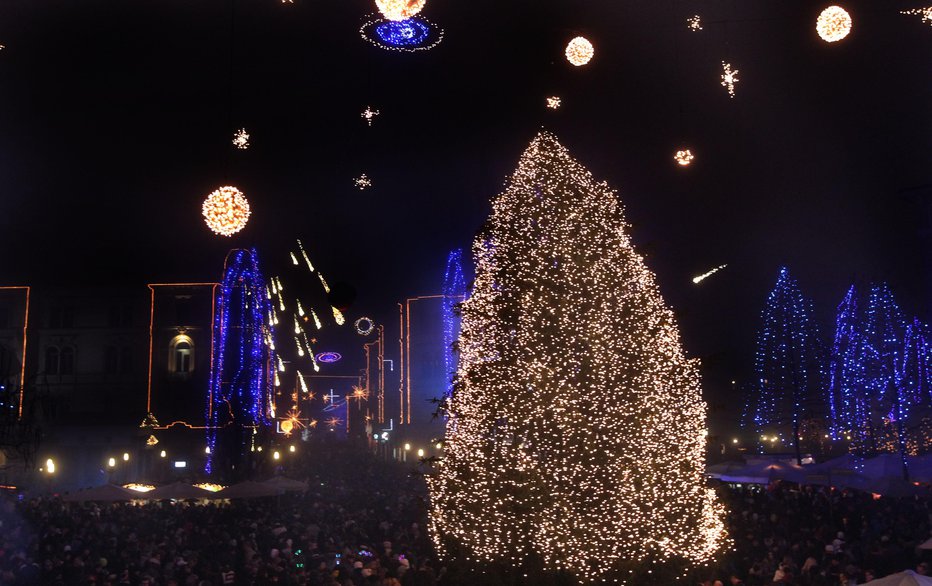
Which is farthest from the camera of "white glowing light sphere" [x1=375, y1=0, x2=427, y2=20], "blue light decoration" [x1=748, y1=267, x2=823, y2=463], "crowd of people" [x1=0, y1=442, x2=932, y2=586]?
"blue light decoration" [x1=748, y1=267, x2=823, y2=463]

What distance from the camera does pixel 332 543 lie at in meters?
21.3

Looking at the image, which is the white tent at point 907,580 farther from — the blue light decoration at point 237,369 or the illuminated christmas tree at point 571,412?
the blue light decoration at point 237,369

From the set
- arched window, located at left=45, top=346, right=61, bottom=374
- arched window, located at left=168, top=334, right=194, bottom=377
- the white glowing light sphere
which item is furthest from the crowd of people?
arched window, located at left=45, top=346, right=61, bottom=374

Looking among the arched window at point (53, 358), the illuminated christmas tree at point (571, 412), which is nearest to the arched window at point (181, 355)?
the arched window at point (53, 358)

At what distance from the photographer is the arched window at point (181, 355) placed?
57.8m

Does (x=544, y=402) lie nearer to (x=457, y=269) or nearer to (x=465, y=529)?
(x=465, y=529)

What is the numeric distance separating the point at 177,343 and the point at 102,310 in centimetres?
567

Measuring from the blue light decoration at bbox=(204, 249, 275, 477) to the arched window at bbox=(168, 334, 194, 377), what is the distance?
406cm

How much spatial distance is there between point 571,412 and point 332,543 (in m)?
9.82

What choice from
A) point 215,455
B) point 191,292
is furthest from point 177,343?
point 215,455

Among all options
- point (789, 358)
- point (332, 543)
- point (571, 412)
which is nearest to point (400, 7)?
point (571, 412)

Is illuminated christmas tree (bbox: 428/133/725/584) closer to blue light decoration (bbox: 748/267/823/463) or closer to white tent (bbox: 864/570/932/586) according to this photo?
white tent (bbox: 864/570/932/586)

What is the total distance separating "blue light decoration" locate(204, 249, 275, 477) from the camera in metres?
49.5

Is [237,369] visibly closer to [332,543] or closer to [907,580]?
[332,543]
